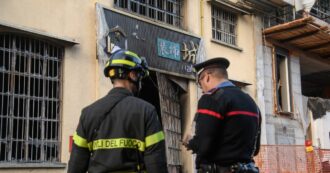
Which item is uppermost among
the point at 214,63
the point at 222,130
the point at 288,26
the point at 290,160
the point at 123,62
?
the point at 288,26

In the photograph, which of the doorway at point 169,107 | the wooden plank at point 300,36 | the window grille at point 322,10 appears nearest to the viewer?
the doorway at point 169,107

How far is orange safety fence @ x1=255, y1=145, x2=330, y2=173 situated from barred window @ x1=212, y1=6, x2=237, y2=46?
3.19 m

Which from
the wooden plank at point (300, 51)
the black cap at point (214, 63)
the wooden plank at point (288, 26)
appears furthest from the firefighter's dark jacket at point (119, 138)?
the wooden plank at point (300, 51)

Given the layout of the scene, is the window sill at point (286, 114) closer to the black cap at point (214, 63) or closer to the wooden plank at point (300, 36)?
the wooden plank at point (300, 36)

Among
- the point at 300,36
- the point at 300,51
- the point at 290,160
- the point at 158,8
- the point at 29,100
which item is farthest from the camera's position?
the point at 300,51

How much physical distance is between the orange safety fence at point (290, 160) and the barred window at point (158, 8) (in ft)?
12.9

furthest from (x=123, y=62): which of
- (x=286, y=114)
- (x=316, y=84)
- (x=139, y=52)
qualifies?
(x=316, y=84)

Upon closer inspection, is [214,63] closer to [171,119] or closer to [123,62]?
[123,62]

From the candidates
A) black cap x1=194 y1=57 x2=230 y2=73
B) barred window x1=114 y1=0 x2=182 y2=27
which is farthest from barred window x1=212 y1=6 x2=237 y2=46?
black cap x1=194 y1=57 x2=230 y2=73

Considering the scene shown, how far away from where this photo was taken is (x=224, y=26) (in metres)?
13.9

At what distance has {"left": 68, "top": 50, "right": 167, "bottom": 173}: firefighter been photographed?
143 inches

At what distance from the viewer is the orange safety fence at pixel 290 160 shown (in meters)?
12.6

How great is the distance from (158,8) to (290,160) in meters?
5.12

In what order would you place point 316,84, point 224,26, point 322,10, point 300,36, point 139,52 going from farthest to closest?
point 316,84 → point 322,10 → point 300,36 → point 224,26 → point 139,52
